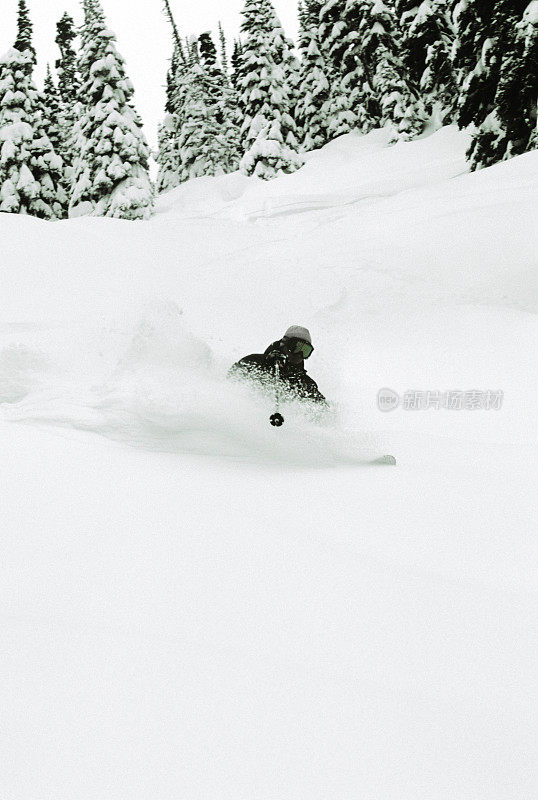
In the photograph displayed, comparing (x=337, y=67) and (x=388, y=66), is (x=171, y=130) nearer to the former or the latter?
(x=337, y=67)

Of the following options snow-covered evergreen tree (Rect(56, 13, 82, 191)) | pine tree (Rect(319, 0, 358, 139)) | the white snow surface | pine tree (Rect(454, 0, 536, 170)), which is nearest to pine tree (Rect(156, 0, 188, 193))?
snow-covered evergreen tree (Rect(56, 13, 82, 191))

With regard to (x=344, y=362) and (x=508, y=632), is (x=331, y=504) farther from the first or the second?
(x=344, y=362)

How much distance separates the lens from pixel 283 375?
5.54 m

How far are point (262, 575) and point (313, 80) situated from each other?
36.3 metres

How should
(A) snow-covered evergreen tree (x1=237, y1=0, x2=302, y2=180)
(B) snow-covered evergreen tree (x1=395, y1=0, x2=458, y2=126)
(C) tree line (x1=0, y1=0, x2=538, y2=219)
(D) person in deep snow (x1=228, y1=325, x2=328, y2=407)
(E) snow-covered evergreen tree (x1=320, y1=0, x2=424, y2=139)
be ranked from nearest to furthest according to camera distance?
(D) person in deep snow (x1=228, y1=325, x2=328, y2=407) < (B) snow-covered evergreen tree (x1=395, y1=0, x2=458, y2=126) < (C) tree line (x1=0, y1=0, x2=538, y2=219) < (E) snow-covered evergreen tree (x1=320, y1=0, x2=424, y2=139) < (A) snow-covered evergreen tree (x1=237, y1=0, x2=302, y2=180)

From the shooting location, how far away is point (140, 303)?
10094mm

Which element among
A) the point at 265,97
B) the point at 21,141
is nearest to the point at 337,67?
the point at 265,97

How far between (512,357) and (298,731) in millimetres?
6483

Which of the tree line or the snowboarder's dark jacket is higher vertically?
the tree line

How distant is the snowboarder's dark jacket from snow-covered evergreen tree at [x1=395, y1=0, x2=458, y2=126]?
18187mm

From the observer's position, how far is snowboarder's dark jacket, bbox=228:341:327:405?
18.1ft

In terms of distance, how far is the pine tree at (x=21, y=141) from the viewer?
27859 mm

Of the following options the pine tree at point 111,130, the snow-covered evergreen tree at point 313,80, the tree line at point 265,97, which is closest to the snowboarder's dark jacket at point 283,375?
the tree line at point 265,97

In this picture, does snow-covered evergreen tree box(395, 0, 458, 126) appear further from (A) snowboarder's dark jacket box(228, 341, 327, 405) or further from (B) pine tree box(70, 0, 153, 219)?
(A) snowboarder's dark jacket box(228, 341, 327, 405)
